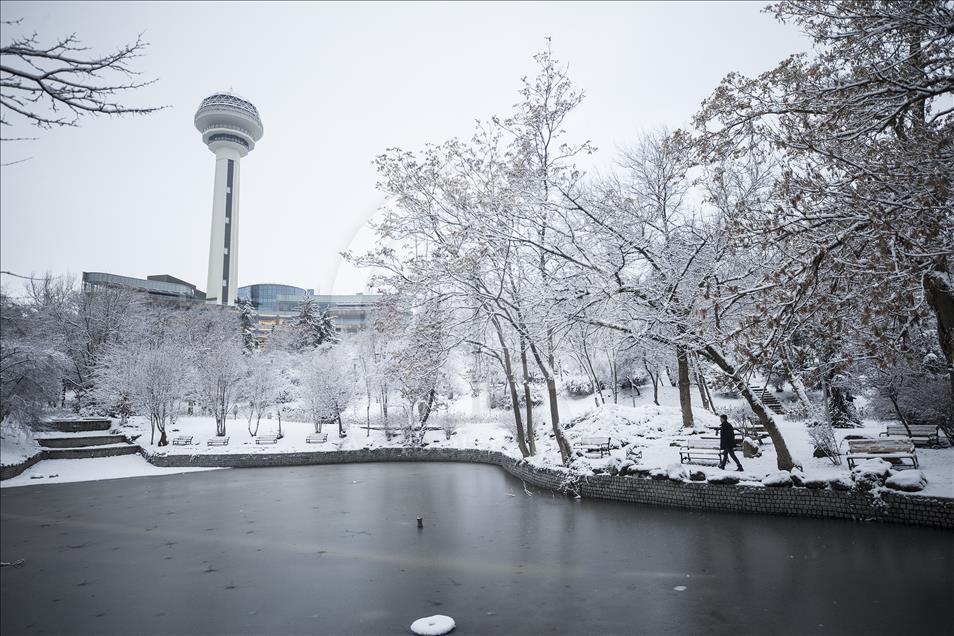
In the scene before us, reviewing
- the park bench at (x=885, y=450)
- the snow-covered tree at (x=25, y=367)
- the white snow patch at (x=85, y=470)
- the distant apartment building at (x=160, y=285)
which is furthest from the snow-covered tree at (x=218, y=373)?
the park bench at (x=885, y=450)

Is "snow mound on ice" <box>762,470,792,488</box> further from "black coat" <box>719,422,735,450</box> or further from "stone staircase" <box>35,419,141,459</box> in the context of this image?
"stone staircase" <box>35,419,141,459</box>

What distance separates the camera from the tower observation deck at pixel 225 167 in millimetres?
74438

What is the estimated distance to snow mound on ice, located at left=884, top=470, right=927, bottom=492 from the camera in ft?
31.0

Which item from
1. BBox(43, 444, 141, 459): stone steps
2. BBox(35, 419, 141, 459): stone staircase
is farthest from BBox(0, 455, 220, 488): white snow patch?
BBox(35, 419, 141, 459): stone staircase

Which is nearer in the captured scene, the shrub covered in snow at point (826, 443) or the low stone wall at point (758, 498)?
the low stone wall at point (758, 498)

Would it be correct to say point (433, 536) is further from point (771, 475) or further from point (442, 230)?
point (442, 230)

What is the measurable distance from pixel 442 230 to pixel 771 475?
1127cm

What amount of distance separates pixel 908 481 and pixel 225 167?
91.2m

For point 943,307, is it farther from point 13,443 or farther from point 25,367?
point 13,443

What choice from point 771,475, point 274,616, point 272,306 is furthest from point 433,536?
point 272,306

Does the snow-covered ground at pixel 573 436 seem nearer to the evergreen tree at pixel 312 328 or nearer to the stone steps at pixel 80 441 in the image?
the stone steps at pixel 80 441

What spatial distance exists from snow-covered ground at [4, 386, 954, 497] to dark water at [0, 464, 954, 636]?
262 centimetres

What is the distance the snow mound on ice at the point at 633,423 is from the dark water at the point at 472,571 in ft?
22.7

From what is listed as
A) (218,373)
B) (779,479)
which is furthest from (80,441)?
(779,479)
